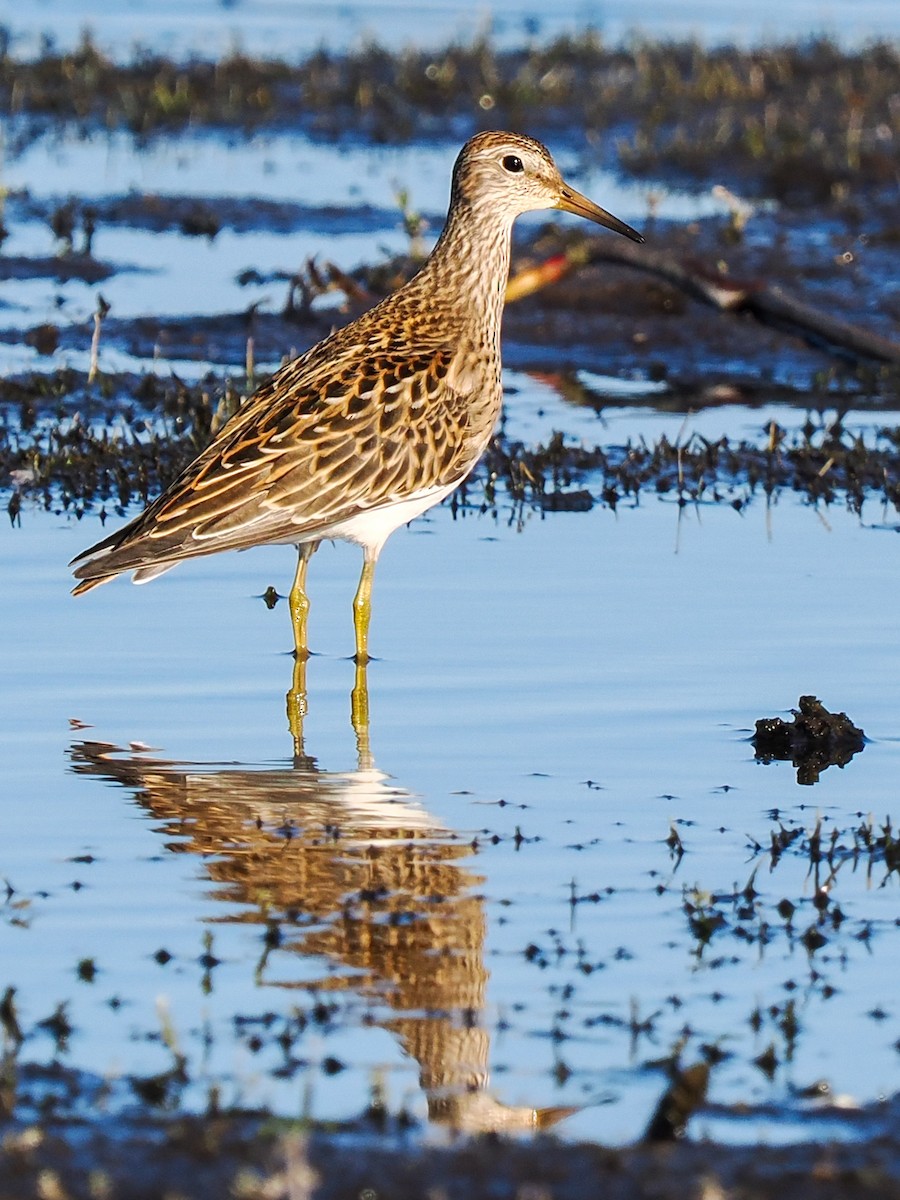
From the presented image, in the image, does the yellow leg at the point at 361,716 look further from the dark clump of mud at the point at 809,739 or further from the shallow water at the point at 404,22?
the shallow water at the point at 404,22

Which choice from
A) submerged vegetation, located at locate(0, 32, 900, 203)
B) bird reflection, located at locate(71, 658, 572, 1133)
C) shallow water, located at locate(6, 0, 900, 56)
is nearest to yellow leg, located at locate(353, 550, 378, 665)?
bird reflection, located at locate(71, 658, 572, 1133)

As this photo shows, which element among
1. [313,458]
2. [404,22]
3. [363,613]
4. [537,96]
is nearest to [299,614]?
[363,613]

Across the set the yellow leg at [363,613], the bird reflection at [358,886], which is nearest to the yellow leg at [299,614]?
the yellow leg at [363,613]

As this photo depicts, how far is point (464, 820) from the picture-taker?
276 inches

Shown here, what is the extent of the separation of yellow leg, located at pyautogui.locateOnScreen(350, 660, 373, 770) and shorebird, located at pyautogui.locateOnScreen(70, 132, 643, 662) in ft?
0.53

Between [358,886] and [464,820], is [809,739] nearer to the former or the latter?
[464,820]

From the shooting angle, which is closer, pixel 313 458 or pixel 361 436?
pixel 313 458

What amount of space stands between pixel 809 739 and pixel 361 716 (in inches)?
59.6

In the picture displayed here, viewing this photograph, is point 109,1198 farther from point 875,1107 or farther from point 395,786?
point 395,786

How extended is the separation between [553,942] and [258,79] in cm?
2047

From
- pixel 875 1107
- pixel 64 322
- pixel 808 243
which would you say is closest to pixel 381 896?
pixel 875 1107

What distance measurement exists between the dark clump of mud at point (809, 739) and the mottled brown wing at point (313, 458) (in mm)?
1713

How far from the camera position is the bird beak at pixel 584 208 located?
33.1 feet

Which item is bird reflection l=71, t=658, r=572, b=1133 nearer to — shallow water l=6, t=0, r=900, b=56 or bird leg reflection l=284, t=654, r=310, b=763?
bird leg reflection l=284, t=654, r=310, b=763
